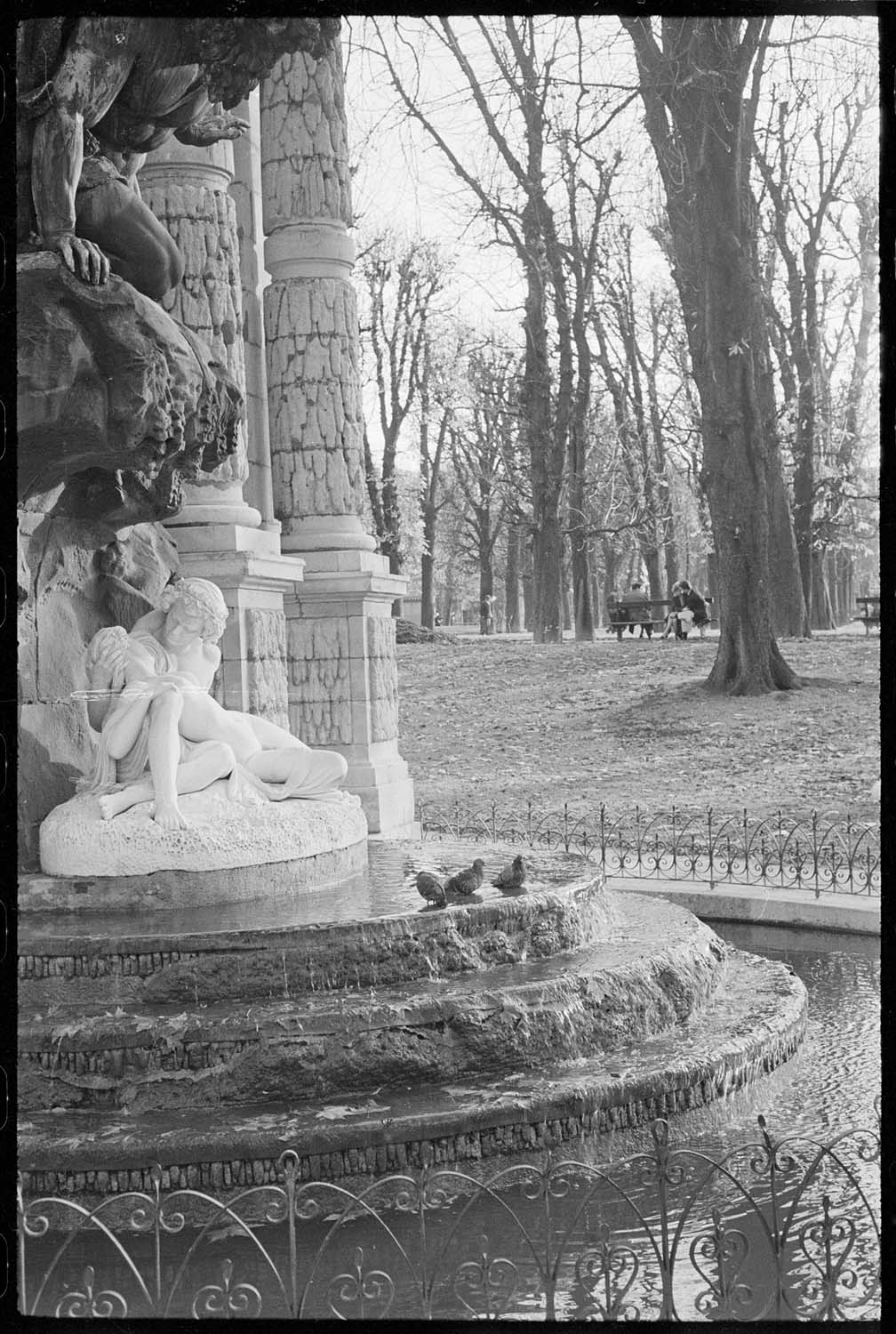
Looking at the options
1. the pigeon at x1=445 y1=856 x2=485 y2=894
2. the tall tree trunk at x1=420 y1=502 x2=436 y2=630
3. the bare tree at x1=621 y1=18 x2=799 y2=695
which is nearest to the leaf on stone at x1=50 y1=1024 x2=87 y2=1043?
the pigeon at x1=445 y1=856 x2=485 y2=894

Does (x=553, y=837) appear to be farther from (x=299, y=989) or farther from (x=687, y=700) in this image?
(x=299, y=989)

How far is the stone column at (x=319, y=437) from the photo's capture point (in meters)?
11.2

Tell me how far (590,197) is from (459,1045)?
77.0ft

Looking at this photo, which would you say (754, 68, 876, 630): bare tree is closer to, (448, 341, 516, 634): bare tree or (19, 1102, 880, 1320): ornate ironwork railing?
(448, 341, 516, 634): bare tree

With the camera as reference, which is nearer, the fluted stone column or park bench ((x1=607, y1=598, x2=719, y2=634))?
the fluted stone column

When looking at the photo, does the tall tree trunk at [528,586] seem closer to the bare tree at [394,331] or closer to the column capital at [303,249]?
the bare tree at [394,331]

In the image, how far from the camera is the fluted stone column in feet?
30.0

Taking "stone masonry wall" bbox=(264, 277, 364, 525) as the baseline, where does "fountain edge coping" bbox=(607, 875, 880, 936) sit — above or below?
below

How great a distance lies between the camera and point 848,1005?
7270mm

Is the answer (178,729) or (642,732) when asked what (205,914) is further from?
(642,732)

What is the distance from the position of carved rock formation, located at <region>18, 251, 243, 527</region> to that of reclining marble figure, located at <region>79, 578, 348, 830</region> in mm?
709

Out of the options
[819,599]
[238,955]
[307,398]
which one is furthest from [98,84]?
[819,599]

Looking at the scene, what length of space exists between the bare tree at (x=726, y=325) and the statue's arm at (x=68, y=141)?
11645 millimetres

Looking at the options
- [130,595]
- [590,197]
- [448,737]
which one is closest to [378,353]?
[590,197]
